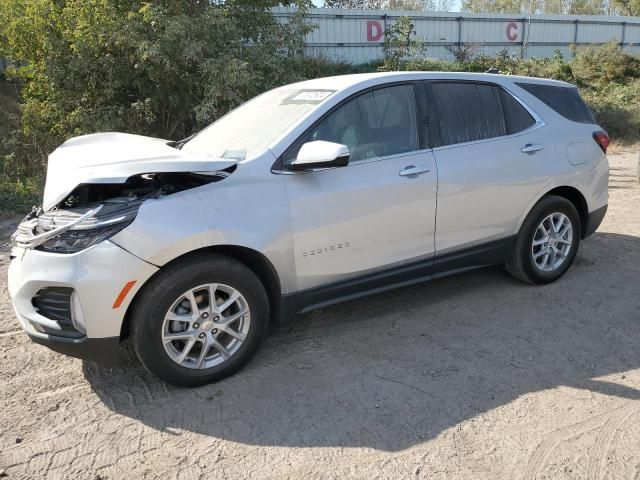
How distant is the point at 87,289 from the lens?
3037 mm

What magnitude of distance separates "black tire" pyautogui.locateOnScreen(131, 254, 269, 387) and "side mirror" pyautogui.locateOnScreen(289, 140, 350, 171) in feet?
2.43

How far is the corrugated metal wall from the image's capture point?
22734mm

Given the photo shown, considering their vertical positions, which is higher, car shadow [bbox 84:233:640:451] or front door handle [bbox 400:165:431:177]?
front door handle [bbox 400:165:431:177]

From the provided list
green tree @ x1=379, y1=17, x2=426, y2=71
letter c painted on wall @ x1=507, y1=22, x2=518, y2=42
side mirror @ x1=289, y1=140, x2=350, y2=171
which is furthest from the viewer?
letter c painted on wall @ x1=507, y1=22, x2=518, y2=42

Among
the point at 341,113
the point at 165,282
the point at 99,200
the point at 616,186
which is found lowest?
the point at 616,186

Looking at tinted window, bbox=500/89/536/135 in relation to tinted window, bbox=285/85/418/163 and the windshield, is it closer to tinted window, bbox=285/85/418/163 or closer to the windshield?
tinted window, bbox=285/85/418/163

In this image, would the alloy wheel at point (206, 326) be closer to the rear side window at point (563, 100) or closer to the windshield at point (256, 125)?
the windshield at point (256, 125)

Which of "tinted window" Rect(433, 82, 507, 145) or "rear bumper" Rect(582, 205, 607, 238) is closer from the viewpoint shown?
"tinted window" Rect(433, 82, 507, 145)

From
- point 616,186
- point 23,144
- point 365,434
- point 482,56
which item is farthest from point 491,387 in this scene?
point 482,56

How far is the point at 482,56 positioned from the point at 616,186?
16771 mm

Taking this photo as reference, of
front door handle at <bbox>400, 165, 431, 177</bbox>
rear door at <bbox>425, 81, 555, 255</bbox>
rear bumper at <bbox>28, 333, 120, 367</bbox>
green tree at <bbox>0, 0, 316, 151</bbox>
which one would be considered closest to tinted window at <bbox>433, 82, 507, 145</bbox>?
rear door at <bbox>425, 81, 555, 255</bbox>

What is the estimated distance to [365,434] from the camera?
9.80 ft

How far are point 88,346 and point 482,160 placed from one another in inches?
121

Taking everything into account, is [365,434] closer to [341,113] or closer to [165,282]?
[165,282]
